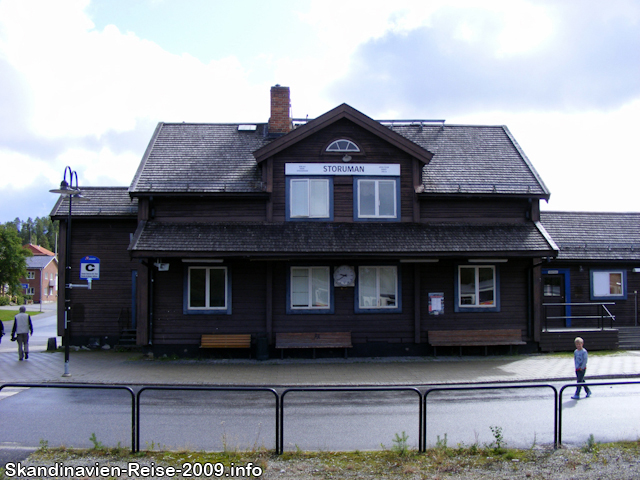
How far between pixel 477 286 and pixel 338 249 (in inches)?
200

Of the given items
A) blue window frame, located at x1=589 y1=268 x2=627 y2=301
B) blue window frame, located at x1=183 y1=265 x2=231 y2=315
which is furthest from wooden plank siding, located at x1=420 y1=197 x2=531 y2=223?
A: blue window frame, located at x1=183 y1=265 x2=231 y2=315

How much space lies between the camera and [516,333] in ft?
57.2

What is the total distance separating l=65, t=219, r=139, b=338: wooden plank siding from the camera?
19516 mm

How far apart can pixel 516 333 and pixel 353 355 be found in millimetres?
5426

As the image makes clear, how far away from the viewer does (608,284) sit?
22031 mm

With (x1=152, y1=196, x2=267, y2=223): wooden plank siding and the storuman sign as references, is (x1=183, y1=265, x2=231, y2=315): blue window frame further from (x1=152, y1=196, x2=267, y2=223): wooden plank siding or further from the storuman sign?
the storuman sign

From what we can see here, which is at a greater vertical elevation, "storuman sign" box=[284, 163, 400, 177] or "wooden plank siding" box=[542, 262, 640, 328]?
"storuman sign" box=[284, 163, 400, 177]

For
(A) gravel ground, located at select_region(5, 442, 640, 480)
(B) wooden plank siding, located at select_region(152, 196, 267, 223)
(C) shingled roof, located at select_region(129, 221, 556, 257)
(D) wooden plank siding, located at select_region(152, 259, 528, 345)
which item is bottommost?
A: (A) gravel ground, located at select_region(5, 442, 640, 480)

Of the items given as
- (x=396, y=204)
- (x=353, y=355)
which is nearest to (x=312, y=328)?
(x=353, y=355)

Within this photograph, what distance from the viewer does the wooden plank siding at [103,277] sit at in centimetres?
1952

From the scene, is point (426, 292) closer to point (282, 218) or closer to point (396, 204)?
point (396, 204)

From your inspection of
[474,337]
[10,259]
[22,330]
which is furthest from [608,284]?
[10,259]

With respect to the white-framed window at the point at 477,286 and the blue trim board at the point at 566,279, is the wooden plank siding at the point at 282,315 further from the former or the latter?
the blue trim board at the point at 566,279

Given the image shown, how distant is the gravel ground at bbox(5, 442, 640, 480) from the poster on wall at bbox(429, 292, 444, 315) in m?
9.92
